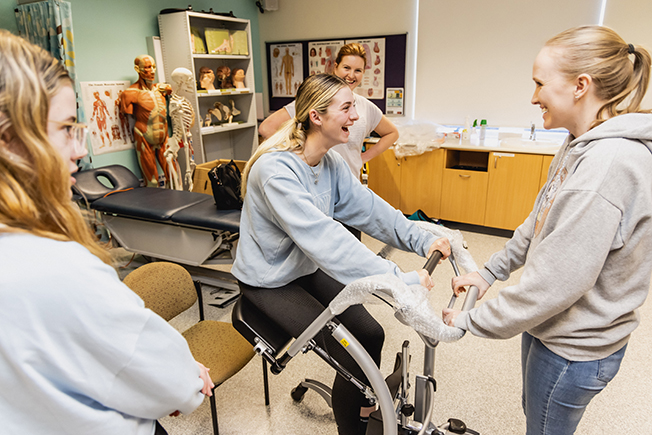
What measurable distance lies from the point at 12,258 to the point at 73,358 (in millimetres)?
180

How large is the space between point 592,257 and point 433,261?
536 millimetres

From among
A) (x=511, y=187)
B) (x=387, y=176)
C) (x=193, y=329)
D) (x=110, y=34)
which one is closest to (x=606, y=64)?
(x=193, y=329)

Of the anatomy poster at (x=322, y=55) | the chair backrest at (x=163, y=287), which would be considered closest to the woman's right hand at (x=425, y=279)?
the chair backrest at (x=163, y=287)

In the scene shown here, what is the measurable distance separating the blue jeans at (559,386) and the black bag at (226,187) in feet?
6.22

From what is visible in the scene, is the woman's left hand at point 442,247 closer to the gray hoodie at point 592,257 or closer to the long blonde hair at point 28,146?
the gray hoodie at point 592,257

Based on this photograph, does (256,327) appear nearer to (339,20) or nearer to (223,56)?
(223,56)

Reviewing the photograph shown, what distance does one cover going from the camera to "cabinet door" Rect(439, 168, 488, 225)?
3928mm

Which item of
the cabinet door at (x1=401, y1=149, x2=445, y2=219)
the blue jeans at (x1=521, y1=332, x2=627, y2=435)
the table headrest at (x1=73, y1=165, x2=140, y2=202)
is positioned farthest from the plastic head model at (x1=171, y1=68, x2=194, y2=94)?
the blue jeans at (x1=521, y1=332, x2=627, y2=435)

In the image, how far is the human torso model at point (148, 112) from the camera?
360 centimetres

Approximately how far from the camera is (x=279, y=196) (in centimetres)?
132

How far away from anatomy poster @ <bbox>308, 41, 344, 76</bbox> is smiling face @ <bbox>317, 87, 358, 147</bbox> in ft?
11.5

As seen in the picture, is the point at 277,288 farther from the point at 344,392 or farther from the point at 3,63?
the point at 3,63

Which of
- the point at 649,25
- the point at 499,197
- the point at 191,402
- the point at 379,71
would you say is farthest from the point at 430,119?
the point at 191,402

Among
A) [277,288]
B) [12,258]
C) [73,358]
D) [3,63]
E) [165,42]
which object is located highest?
[165,42]
